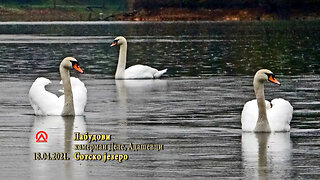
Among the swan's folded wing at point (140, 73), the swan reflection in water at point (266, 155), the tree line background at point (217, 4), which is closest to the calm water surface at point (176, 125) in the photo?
the swan reflection in water at point (266, 155)

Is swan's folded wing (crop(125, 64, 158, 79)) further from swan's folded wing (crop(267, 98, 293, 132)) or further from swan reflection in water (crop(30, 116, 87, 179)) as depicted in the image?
swan's folded wing (crop(267, 98, 293, 132))

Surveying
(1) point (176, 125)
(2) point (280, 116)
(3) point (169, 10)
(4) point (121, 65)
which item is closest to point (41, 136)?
(1) point (176, 125)

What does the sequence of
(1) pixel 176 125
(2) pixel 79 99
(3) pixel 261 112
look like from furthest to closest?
(2) pixel 79 99 < (1) pixel 176 125 < (3) pixel 261 112

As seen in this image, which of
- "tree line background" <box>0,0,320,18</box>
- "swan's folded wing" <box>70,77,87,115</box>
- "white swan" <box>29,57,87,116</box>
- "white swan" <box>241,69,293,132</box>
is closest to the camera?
"white swan" <box>241,69,293,132</box>

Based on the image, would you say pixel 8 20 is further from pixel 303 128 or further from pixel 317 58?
pixel 303 128

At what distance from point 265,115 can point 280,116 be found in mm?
411

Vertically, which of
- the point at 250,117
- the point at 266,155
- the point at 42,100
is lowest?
the point at 266,155

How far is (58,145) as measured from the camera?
1576 centimetres

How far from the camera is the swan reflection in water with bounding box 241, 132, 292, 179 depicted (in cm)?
1327

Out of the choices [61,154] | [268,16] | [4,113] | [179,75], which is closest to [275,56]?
[179,75]

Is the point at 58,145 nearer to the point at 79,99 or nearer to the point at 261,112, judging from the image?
the point at 261,112

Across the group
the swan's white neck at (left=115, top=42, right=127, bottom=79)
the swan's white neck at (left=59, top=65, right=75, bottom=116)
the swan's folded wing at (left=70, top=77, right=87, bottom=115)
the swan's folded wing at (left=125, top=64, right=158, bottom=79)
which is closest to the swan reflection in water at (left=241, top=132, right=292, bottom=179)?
the swan's white neck at (left=59, top=65, right=75, bottom=116)

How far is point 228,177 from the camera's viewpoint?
1297 cm

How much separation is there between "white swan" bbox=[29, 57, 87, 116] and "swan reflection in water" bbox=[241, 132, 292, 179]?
387 cm
